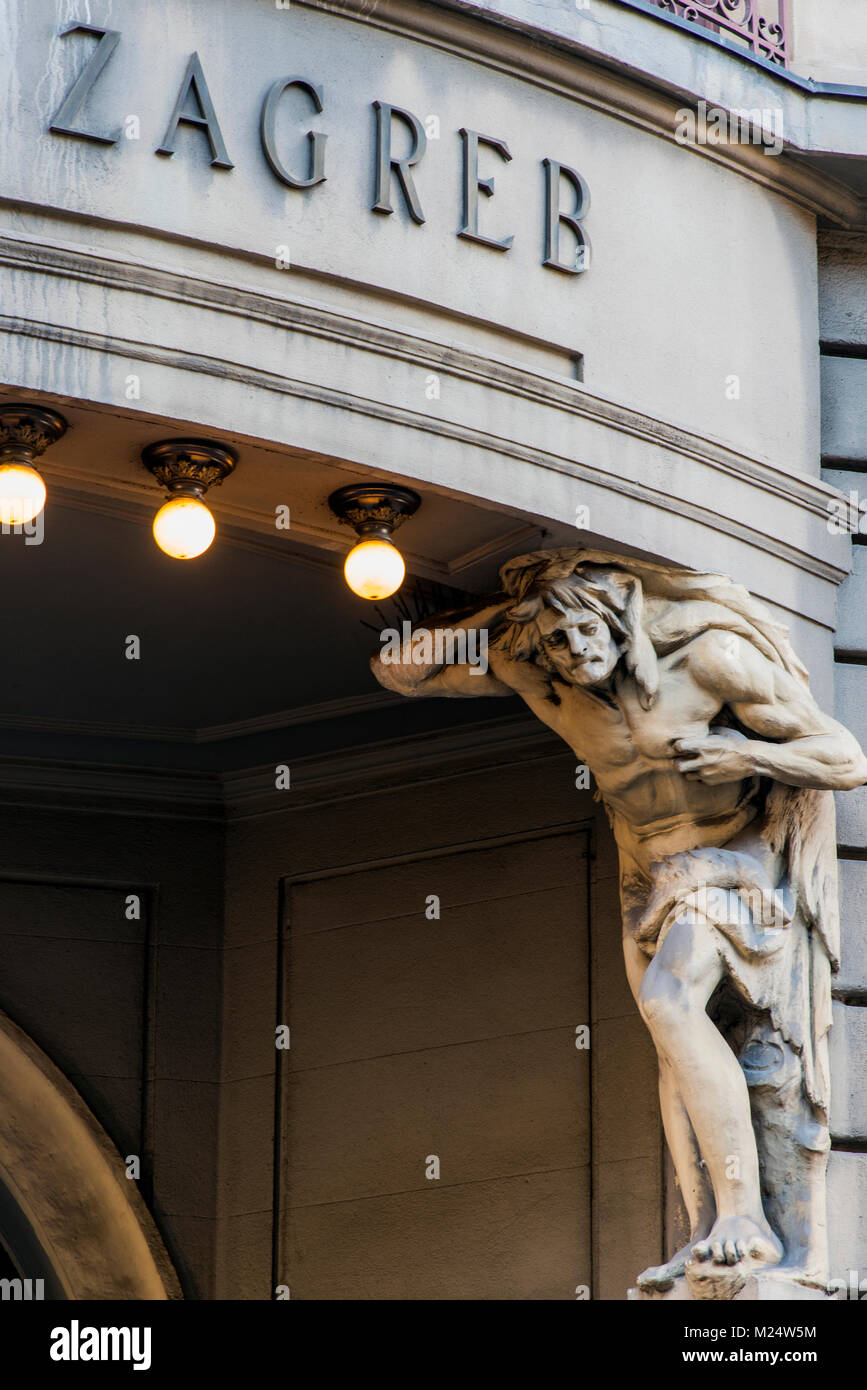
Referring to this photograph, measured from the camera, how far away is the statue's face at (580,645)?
28.8 feet

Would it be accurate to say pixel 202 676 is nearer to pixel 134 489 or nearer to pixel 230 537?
pixel 230 537

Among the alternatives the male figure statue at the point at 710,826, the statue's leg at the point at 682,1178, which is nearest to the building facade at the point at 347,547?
the male figure statue at the point at 710,826

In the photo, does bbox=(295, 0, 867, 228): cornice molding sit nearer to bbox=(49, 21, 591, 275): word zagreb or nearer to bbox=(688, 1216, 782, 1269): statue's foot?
bbox=(49, 21, 591, 275): word zagreb

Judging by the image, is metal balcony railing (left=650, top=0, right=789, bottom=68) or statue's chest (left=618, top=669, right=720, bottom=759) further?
metal balcony railing (left=650, top=0, right=789, bottom=68)

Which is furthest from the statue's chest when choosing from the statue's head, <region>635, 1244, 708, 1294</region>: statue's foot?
<region>635, 1244, 708, 1294</region>: statue's foot

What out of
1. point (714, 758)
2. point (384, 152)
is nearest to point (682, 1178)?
point (714, 758)

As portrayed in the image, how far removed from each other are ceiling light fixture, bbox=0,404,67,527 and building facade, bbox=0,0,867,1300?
16cm

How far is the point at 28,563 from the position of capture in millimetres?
10453

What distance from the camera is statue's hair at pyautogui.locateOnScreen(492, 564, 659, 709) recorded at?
889 centimetres

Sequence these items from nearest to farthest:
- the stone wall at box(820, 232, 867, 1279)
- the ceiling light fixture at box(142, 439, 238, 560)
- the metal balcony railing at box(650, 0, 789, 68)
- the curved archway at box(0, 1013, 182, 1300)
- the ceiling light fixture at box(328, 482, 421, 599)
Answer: the ceiling light fixture at box(142, 439, 238, 560) < the ceiling light fixture at box(328, 482, 421, 599) < the stone wall at box(820, 232, 867, 1279) < the metal balcony railing at box(650, 0, 789, 68) < the curved archway at box(0, 1013, 182, 1300)

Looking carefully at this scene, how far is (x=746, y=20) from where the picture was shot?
1019 centimetres

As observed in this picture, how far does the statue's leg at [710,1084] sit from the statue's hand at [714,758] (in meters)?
0.58

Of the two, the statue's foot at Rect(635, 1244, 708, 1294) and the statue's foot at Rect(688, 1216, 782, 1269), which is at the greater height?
the statue's foot at Rect(688, 1216, 782, 1269)

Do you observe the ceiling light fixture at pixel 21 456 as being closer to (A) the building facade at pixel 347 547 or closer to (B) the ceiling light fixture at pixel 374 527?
(A) the building facade at pixel 347 547
